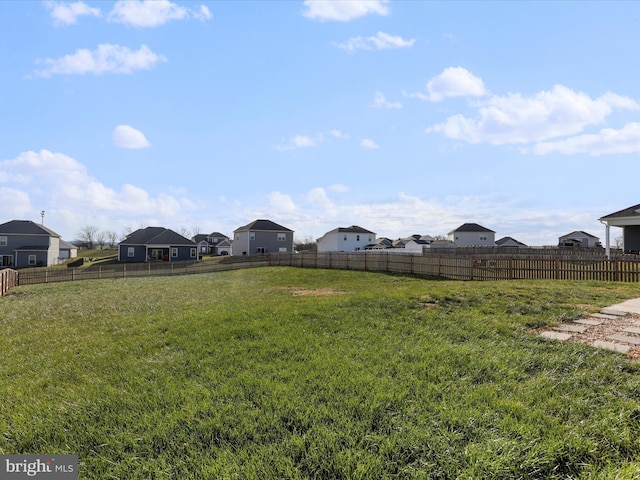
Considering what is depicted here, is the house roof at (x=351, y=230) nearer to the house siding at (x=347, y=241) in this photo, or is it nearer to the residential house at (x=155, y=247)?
the house siding at (x=347, y=241)

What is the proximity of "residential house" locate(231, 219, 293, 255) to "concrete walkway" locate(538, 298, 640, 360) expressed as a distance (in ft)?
142

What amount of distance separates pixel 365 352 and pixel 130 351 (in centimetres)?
360

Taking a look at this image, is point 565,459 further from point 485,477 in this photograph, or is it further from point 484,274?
point 484,274

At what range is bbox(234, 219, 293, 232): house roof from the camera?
47.5 meters

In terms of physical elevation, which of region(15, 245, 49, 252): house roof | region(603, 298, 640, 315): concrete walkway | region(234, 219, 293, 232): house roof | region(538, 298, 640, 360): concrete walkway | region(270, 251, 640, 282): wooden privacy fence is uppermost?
region(234, 219, 293, 232): house roof

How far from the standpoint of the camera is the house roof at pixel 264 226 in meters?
47.5

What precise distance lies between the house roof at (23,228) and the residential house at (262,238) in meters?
24.1

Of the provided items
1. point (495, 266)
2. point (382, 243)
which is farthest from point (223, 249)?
point (495, 266)

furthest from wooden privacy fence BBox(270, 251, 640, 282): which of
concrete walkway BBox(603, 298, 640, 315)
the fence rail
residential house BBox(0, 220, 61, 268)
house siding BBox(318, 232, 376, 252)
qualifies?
residential house BBox(0, 220, 61, 268)

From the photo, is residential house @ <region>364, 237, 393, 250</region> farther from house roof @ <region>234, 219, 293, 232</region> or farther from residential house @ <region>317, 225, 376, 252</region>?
house roof @ <region>234, 219, 293, 232</region>

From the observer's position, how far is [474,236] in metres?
57.8

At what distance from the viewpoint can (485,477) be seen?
2.38m

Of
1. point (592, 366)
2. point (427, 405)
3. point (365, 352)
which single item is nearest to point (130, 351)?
point (365, 352)

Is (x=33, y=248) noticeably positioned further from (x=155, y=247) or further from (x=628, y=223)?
(x=628, y=223)
